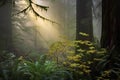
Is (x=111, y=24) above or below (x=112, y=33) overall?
above

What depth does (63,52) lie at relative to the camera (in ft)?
27.0

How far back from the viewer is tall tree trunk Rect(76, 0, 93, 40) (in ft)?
37.6

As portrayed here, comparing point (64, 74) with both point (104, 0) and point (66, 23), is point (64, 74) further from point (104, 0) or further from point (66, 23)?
point (66, 23)

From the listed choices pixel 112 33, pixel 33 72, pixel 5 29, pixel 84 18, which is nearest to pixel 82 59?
pixel 112 33

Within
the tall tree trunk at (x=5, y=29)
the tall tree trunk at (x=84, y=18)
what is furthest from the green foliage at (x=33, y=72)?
the tall tree trunk at (x=5, y=29)

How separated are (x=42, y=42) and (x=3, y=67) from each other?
63.9 ft

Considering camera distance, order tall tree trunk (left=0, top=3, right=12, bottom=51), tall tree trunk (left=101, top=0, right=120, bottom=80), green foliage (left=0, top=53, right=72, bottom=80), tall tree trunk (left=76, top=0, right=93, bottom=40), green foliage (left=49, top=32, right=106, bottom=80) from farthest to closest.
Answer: tall tree trunk (left=0, top=3, right=12, bottom=51)
tall tree trunk (left=76, top=0, right=93, bottom=40)
tall tree trunk (left=101, top=0, right=120, bottom=80)
green foliage (left=49, top=32, right=106, bottom=80)
green foliage (left=0, top=53, right=72, bottom=80)

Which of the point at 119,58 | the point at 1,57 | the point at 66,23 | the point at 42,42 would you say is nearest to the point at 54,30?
the point at 66,23

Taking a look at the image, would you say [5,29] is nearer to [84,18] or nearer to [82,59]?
[84,18]

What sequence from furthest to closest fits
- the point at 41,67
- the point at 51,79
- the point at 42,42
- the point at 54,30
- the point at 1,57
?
the point at 54,30
the point at 42,42
the point at 1,57
the point at 41,67
the point at 51,79

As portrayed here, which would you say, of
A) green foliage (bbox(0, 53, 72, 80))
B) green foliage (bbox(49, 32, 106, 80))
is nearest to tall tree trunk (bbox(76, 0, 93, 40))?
green foliage (bbox(49, 32, 106, 80))

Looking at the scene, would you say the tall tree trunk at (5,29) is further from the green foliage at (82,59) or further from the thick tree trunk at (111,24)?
the thick tree trunk at (111,24)

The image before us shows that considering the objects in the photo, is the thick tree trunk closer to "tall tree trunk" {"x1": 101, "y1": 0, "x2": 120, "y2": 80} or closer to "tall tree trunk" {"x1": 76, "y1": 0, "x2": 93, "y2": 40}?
"tall tree trunk" {"x1": 101, "y1": 0, "x2": 120, "y2": 80}

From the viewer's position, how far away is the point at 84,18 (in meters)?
11.5
